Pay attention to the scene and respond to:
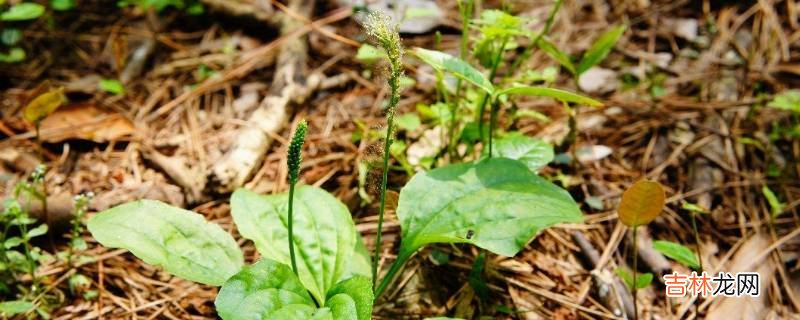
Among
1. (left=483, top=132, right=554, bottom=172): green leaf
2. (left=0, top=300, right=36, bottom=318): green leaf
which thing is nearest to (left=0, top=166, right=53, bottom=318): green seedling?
(left=0, top=300, right=36, bottom=318): green leaf

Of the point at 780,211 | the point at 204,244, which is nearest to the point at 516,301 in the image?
the point at 204,244

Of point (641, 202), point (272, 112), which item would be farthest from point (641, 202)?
point (272, 112)

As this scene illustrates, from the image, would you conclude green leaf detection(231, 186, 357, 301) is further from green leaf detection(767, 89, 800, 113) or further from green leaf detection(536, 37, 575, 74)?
green leaf detection(767, 89, 800, 113)

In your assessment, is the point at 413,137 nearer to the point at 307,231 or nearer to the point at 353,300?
the point at 307,231

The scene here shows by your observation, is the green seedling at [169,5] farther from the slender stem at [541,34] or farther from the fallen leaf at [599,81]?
the fallen leaf at [599,81]

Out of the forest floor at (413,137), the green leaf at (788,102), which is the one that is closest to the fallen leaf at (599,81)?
A: the forest floor at (413,137)

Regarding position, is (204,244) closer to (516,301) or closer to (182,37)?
(516,301)
